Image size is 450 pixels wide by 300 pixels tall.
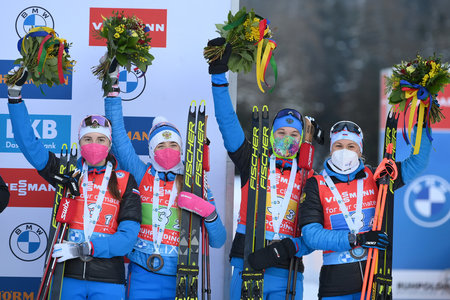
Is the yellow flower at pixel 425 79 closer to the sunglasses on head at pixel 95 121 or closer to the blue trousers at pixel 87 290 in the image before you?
the sunglasses on head at pixel 95 121

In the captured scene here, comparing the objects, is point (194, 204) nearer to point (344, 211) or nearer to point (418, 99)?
point (344, 211)

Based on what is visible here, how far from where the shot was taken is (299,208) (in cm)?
478

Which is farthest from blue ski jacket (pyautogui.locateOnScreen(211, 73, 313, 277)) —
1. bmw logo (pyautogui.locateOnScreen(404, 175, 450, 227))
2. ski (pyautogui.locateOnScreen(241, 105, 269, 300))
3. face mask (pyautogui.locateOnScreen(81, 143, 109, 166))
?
bmw logo (pyautogui.locateOnScreen(404, 175, 450, 227))

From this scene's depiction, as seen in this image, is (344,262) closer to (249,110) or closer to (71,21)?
(71,21)

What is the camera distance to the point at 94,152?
4.78m

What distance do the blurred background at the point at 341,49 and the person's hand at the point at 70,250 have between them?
46.3 feet

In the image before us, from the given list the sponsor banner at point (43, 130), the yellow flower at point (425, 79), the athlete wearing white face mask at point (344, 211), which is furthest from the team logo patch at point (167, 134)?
the yellow flower at point (425, 79)

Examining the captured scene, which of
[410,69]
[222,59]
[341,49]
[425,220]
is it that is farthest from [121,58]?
[341,49]

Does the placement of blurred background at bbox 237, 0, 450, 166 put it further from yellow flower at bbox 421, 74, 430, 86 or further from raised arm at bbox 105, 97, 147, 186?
yellow flower at bbox 421, 74, 430, 86

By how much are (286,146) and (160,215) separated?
998 millimetres

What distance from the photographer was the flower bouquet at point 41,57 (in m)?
4.91

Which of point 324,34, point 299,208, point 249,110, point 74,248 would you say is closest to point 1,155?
point 74,248

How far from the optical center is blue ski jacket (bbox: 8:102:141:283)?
4586 mm

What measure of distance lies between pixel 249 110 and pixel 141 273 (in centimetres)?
1433
